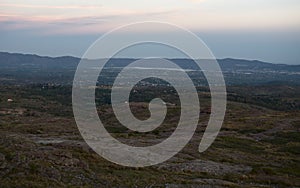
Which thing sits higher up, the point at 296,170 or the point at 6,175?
the point at 6,175

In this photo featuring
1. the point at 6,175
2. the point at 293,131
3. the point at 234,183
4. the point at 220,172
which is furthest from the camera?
the point at 293,131

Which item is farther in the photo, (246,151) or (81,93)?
(81,93)

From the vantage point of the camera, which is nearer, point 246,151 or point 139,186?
point 139,186

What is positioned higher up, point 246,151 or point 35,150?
point 35,150

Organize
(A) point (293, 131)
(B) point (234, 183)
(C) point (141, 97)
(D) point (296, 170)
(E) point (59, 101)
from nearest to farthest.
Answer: (B) point (234, 183)
(D) point (296, 170)
(A) point (293, 131)
(E) point (59, 101)
(C) point (141, 97)

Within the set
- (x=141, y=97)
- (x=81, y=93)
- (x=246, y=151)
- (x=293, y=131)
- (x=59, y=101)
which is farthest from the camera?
(x=81, y=93)

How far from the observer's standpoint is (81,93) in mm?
188625

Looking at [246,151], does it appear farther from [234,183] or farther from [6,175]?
[6,175]

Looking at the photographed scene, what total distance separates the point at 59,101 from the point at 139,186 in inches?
5354

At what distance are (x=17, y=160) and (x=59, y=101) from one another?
132 m

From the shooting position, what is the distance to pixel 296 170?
36.6m

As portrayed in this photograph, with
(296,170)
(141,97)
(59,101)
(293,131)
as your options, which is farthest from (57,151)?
(141,97)

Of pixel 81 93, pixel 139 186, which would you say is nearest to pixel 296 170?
pixel 139 186

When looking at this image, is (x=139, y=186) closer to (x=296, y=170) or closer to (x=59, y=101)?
(x=296, y=170)
